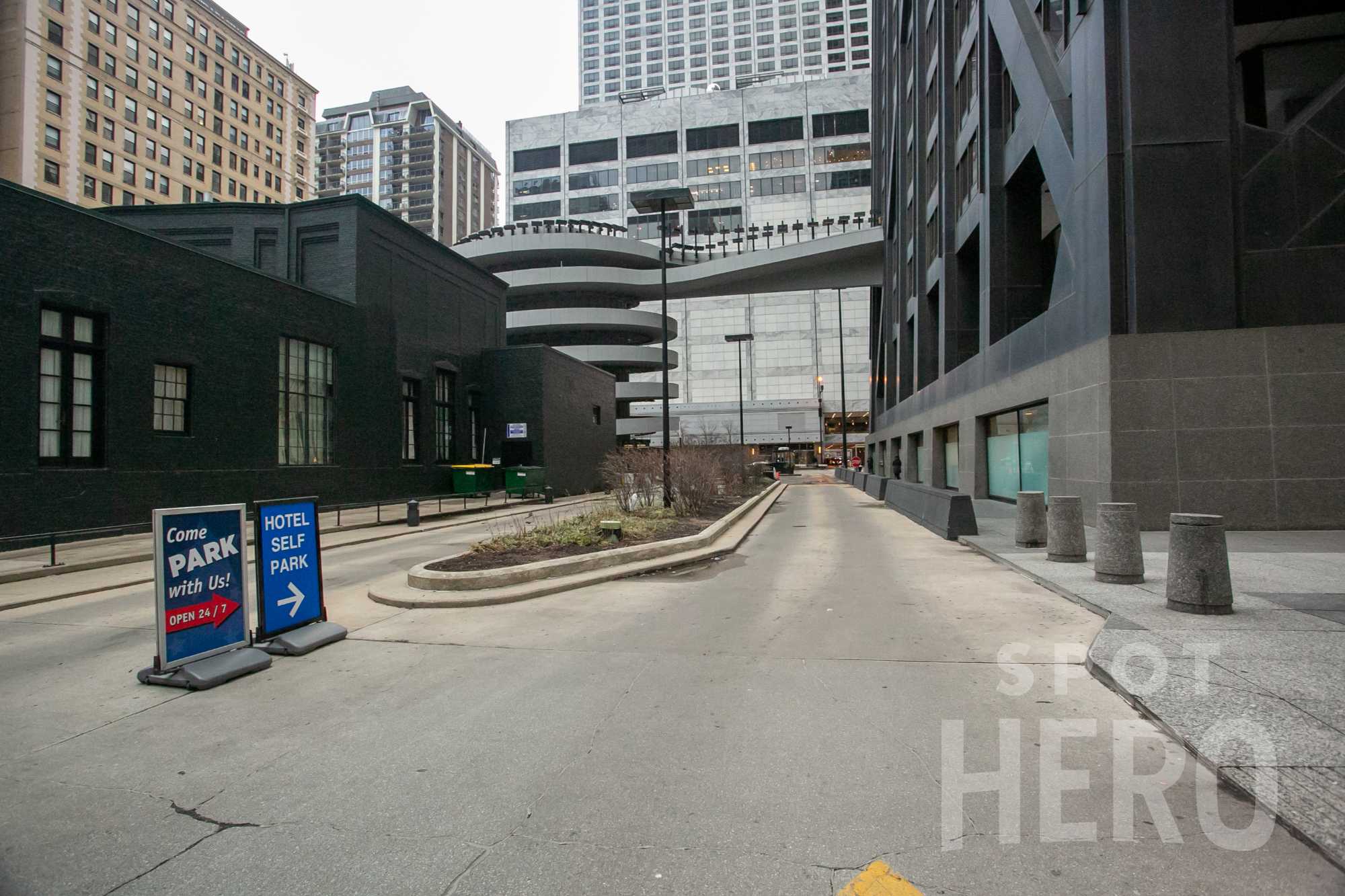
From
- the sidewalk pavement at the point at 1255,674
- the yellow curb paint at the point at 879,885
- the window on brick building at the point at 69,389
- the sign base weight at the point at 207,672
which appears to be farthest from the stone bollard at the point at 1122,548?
the window on brick building at the point at 69,389

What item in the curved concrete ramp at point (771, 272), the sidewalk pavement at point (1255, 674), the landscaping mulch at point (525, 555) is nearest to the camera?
the sidewalk pavement at point (1255, 674)

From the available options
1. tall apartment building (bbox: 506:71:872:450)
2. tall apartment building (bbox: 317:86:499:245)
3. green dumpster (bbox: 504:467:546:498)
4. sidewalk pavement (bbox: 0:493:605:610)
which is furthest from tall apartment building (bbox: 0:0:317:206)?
tall apartment building (bbox: 317:86:499:245)

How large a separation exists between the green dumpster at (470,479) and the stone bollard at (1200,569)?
26677 millimetres

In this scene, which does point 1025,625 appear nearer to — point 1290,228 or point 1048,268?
point 1290,228

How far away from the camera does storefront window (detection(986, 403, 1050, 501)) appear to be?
17250mm

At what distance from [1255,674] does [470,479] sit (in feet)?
93.8

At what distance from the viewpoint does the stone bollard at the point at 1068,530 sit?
32.7ft

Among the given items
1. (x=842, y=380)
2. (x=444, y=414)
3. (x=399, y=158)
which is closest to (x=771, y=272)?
(x=842, y=380)

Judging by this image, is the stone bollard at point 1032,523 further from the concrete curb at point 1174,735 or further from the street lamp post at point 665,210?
the street lamp post at point 665,210

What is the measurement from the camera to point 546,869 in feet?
9.24

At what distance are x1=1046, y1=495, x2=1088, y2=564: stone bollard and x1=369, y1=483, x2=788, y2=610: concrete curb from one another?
17.6ft

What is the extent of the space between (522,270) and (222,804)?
68998mm

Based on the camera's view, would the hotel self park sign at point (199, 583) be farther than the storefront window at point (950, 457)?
No

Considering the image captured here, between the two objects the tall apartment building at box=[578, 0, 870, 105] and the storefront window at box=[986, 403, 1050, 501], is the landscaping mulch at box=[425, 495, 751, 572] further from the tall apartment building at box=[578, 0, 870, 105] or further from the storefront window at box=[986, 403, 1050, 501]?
the tall apartment building at box=[578, 0, 870, 105]
